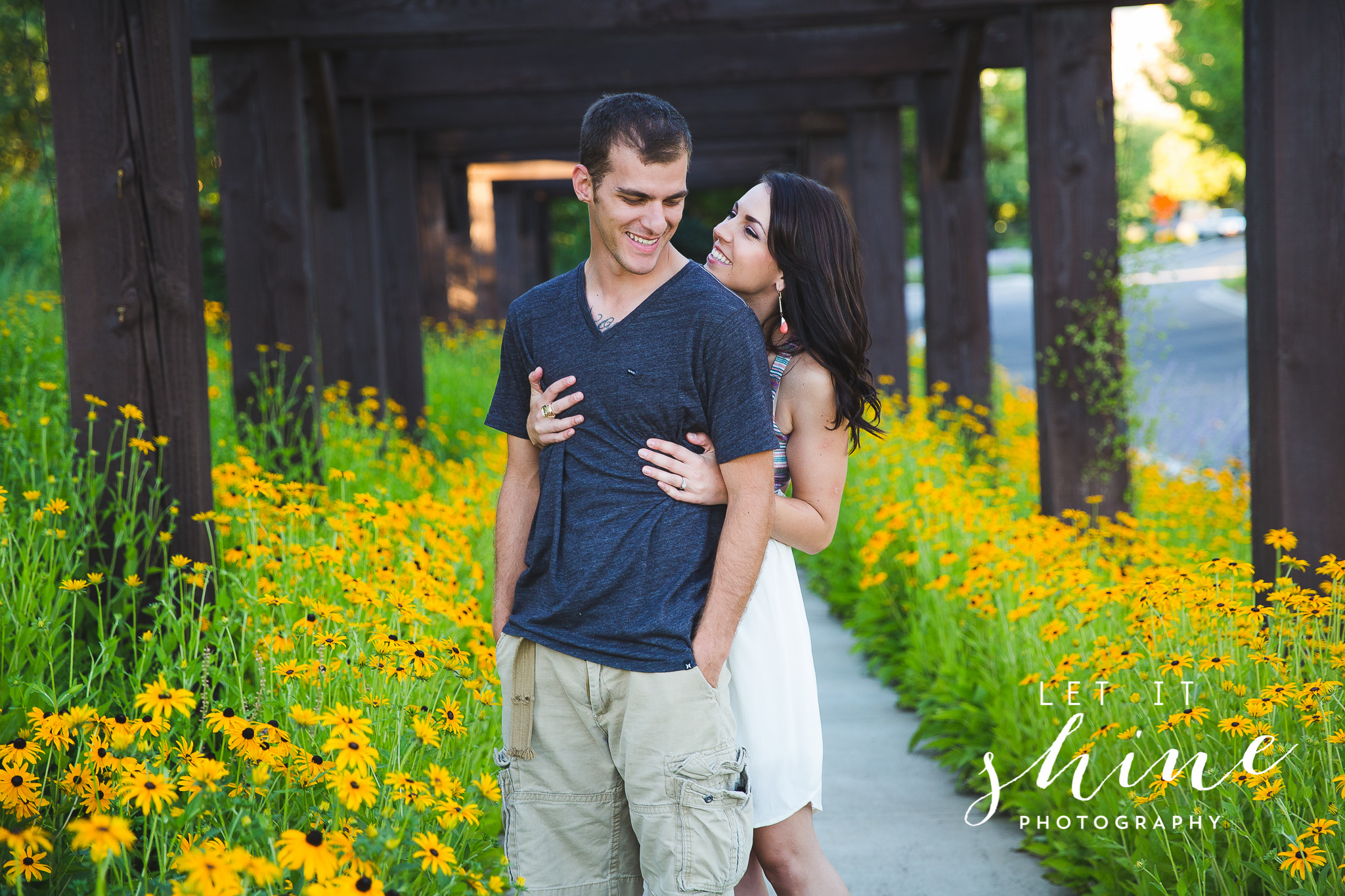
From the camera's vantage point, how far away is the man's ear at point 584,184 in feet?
6.22

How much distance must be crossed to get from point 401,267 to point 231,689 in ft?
20.6

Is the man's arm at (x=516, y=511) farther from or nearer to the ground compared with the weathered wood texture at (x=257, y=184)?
nearer to the ground

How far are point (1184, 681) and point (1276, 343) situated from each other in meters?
1.31

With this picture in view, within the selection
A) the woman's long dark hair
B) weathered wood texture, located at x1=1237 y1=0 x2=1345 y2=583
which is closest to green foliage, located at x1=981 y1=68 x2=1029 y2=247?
weathered wood texture, located at x1=1237 y1=0 x2=1345 y2=583

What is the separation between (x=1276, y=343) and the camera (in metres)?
3.45

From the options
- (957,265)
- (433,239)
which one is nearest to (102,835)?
(957,265)

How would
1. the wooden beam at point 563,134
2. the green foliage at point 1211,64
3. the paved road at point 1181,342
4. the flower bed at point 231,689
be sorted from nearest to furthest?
the flower bed at point 231,689 < the paved road at point 1181,342 < the wooden beam at point 563,134 < the green foliage at point 1211,64

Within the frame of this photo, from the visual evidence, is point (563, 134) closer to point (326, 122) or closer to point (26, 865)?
point (326, 122)

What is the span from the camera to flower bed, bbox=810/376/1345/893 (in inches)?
89.9

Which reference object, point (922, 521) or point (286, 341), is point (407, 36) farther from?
point (922, 521)

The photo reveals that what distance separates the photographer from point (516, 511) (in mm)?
2127

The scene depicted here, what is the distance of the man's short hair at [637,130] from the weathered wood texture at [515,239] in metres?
12.5

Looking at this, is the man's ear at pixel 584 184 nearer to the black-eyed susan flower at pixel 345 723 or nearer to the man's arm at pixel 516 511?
the man's arm at pixel 516 511

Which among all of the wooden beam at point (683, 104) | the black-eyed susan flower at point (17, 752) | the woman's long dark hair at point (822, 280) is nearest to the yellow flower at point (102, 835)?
the black-eyed susan flower at point (17, 752)
